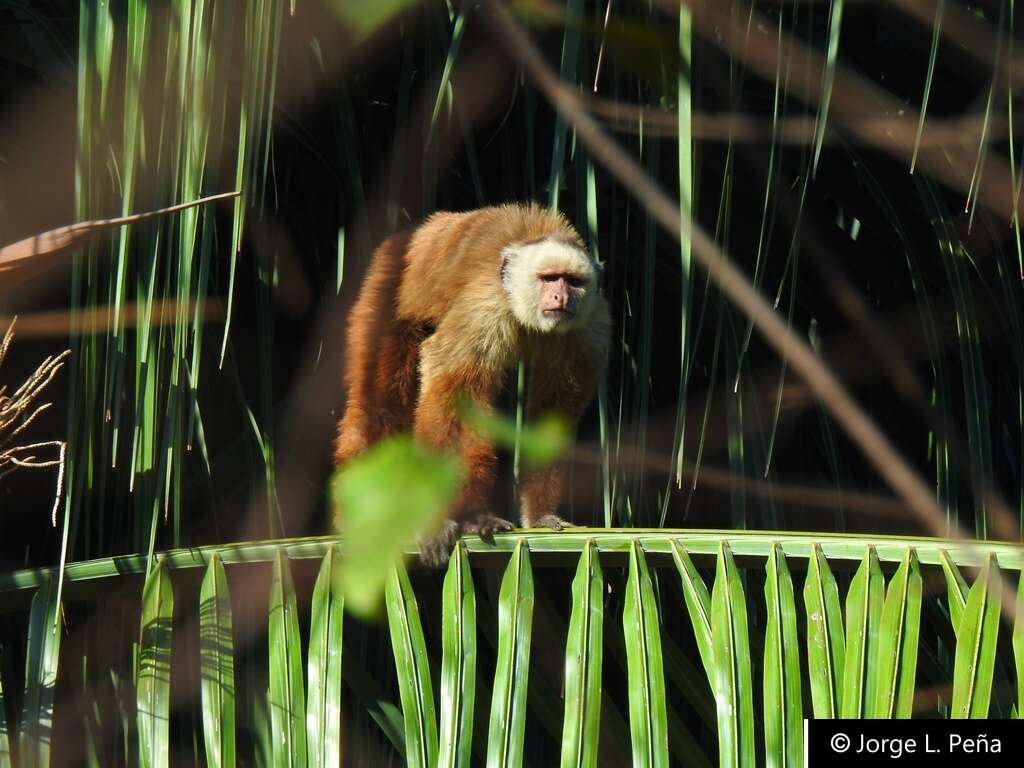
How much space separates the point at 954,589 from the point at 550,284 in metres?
1.68

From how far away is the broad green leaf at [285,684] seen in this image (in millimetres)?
2098

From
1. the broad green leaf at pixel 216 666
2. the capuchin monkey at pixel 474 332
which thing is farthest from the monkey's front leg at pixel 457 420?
the broad green leaf at pixel 216 666

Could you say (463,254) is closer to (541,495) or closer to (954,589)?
(541,495)

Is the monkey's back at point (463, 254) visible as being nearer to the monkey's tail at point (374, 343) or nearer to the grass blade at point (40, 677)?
the monkey's tail at point (374, 343)

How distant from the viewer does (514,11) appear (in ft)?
9.67

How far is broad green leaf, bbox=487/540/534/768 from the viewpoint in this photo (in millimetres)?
2041

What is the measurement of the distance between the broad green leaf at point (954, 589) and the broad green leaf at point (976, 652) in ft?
0.05

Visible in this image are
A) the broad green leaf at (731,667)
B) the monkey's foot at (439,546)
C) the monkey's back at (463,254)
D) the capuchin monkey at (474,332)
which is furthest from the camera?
the monkey's back at (463,254)

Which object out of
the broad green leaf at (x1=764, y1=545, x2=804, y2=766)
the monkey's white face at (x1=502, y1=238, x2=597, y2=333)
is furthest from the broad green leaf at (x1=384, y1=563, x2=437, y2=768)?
the monkey's white face at (x1=502, y1=238, x2=597, y2=333)

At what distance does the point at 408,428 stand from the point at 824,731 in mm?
1879

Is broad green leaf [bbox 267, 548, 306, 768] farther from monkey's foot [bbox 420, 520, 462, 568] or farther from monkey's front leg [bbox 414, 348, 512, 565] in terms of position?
monkey's front leg [bbox 414, 348, 512, 565]

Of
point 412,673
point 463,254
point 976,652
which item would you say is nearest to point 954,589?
point 976,652

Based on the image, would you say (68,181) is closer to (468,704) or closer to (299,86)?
(299,86)

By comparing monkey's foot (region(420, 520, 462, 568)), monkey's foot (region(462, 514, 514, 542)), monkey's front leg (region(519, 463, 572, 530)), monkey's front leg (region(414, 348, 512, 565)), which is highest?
monkey's front leg (region(414, 348, 512, 565))
